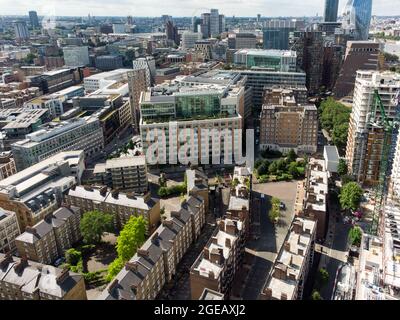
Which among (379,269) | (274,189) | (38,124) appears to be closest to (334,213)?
(274,189)

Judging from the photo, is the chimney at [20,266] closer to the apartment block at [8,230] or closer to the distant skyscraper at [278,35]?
the apartment block at [8,230]

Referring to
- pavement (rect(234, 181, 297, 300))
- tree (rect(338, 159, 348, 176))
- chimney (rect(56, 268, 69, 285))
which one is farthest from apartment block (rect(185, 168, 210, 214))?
tree (rect(338, 159, 348, 176))

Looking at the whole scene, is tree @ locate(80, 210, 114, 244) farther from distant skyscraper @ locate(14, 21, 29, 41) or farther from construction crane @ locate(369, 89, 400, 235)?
distant skyscraper @ locate(14, 21, 29, 41)

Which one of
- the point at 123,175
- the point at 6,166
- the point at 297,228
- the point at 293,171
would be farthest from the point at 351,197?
the point at 6,166

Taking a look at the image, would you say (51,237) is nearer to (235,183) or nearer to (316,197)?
(235,183)
